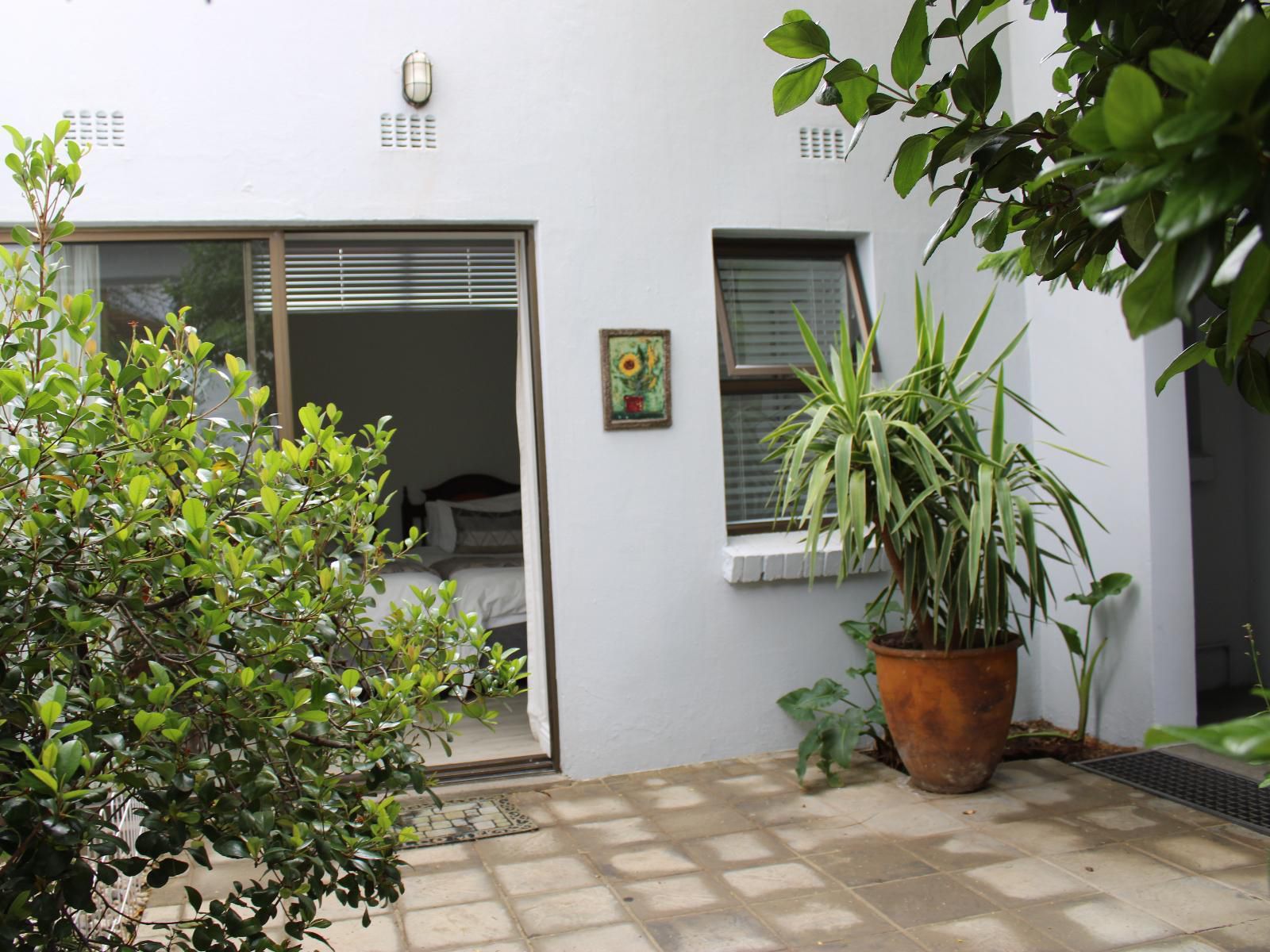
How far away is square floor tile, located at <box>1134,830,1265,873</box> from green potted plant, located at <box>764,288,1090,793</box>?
681 mm

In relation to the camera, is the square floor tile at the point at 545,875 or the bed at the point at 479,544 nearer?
the square floor tile at the point at 545,875

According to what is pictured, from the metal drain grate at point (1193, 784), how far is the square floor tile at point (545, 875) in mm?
1998

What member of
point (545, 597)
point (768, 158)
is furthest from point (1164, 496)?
point (545, 597)

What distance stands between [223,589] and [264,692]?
185mm

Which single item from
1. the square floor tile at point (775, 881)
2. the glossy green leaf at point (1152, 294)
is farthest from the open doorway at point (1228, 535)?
the glossy green leaf at point (1152, 294)

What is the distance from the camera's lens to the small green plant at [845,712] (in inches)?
160

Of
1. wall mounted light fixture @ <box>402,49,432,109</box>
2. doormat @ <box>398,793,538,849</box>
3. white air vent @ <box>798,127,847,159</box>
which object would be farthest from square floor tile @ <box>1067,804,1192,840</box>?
wall mounted light fixture @ <box>402,49,432,109</box>

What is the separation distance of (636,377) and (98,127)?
2.12m

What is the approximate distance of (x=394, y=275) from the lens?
437cm

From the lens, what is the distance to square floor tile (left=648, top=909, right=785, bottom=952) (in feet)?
9.03

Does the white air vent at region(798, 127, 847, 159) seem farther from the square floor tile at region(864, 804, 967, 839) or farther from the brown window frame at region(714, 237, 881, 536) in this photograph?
the square floor tile at region(864, 804, 967, 839)

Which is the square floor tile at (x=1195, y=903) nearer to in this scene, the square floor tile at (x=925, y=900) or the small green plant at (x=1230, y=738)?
the square floor tile at (x=925, y=900)

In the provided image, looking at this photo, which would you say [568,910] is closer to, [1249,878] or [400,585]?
[1249,878]

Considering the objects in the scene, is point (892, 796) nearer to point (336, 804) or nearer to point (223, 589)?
point (336, 804)
